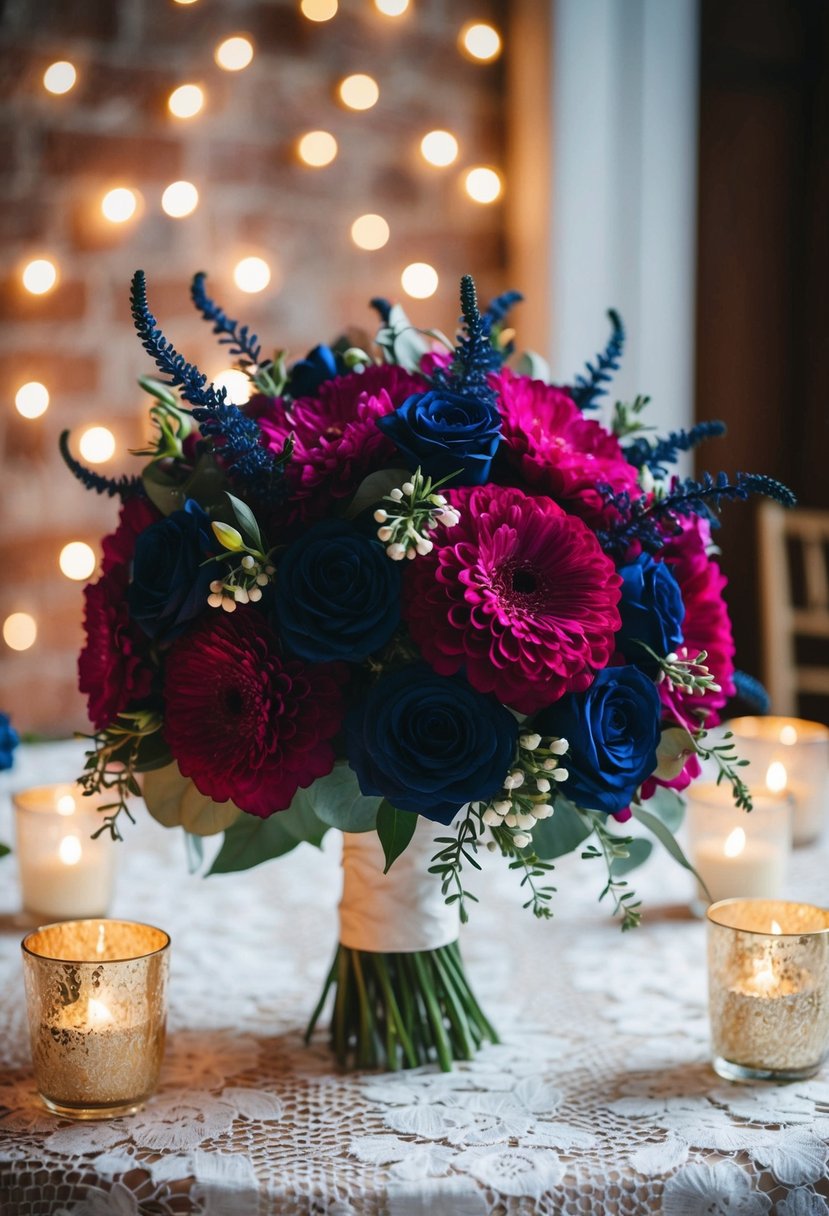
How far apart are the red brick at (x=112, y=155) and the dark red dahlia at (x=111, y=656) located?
1.30 metres

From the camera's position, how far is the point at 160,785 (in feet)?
2.52

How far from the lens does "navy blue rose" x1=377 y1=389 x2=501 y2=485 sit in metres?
0.69

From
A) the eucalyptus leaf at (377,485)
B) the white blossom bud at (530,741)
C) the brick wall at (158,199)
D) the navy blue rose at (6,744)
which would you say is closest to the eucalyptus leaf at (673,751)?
the white blossom bud at (530,741)

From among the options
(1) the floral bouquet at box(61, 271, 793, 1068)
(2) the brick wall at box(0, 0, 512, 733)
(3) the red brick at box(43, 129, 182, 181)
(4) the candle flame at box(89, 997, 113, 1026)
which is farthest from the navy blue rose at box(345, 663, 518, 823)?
(3) the red brick at box(43, 129, 182, 181)

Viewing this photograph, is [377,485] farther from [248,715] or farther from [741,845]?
[741,845]

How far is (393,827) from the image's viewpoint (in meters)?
0.71

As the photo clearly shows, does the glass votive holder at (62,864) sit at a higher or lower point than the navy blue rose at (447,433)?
lower

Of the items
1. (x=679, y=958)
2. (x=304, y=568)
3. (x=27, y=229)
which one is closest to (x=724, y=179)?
(x=27, y=229)

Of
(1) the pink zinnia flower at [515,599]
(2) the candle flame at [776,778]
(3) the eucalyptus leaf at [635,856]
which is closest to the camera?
(1) the pink zinnia flower at [515,599]

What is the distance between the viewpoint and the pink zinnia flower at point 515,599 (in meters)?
0.65

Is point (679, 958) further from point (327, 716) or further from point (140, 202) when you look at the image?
point (140, 202)

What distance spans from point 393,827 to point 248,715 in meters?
0.11

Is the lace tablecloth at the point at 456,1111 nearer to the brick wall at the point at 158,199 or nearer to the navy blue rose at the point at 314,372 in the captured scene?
the navy blue rose at the point at 314,372

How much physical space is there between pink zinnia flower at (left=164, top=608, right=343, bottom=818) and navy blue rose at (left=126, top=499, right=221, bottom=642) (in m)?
0.02
